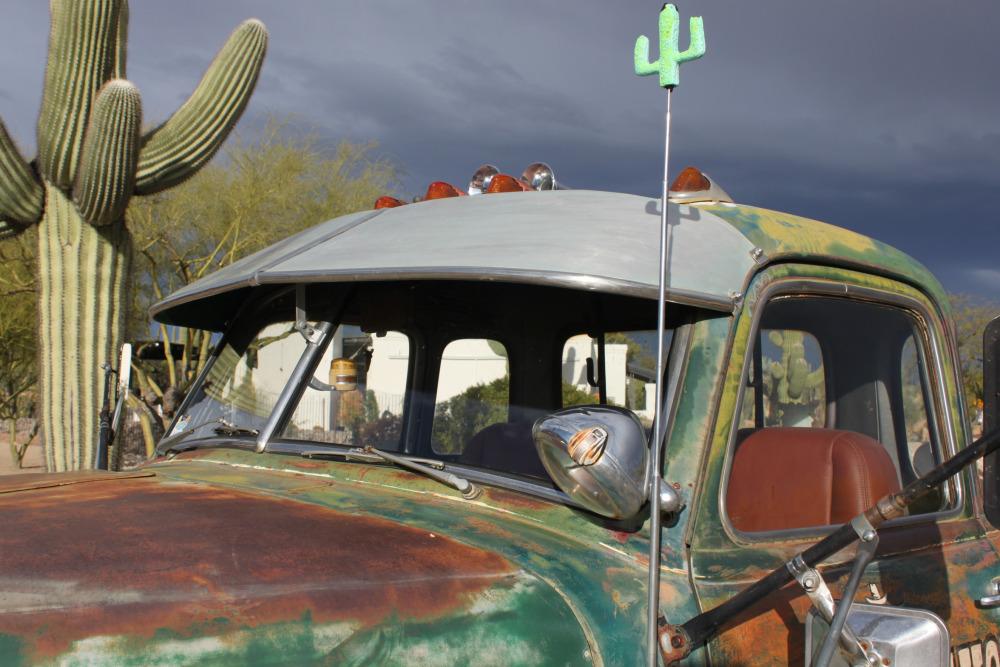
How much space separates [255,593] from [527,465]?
0.87m

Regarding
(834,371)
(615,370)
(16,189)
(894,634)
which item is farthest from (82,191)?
(894,634)

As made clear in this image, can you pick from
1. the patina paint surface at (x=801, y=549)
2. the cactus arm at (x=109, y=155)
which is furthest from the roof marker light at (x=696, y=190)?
the cactus arm at (x=109, y=155)

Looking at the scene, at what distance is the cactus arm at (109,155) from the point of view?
917cm

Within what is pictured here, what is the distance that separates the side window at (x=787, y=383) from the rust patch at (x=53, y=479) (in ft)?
4.84

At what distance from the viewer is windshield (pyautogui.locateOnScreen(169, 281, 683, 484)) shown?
2580 mm

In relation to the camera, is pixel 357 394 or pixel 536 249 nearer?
pixel 536 249

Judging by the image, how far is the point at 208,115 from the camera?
1027 cm

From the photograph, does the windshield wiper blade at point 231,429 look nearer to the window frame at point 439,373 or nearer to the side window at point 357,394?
the side window at point 357,394

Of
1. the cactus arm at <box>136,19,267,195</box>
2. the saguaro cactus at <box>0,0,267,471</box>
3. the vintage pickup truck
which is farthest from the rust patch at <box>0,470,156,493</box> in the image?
the cactus arm at <box>136,19,267,195</box>

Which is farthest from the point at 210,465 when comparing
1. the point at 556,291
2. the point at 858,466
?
the point at 858,466

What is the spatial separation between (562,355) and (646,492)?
1210 mm

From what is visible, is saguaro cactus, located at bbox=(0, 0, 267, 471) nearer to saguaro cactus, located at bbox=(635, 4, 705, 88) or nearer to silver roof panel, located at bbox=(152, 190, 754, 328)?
silver roof panel, located at bbox=(152, 190, 754, 328)

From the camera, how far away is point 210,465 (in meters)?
2.58

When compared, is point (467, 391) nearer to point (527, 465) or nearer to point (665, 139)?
point (527, 465)
